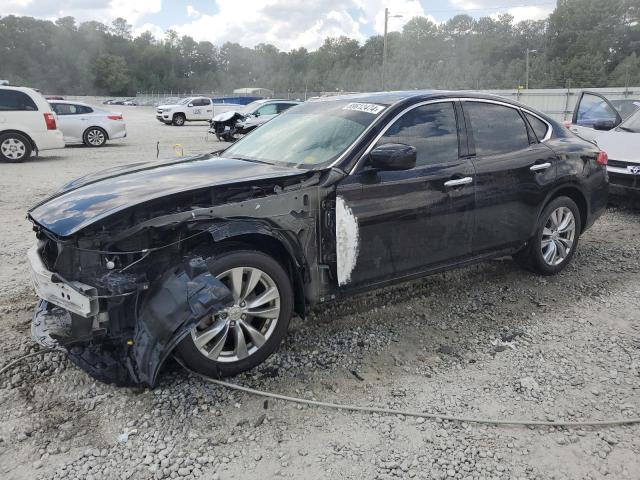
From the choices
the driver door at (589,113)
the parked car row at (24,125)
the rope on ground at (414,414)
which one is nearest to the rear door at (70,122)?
the parked car row at (24,125)

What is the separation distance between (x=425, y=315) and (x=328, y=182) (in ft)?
4.75

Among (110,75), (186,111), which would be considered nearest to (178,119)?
(186,111)

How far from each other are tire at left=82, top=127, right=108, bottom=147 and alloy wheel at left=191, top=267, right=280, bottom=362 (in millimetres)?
15210

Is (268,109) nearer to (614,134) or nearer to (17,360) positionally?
(614,134)

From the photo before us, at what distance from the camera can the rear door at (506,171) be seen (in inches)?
173

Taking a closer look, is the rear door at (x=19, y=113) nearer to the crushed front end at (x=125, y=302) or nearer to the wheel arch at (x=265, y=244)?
the crushed front end at (x=125, y=302)

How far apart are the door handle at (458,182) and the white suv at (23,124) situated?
11.7 metres

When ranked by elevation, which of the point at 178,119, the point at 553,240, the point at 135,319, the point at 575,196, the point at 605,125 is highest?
the point at 605,125

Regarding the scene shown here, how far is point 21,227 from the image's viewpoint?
685cm

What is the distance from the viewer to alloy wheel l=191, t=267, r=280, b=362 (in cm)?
319

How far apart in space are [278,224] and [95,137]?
15.2m

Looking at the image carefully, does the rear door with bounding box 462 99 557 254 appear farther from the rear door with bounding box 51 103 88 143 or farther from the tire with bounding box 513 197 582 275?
the rear door with bounding box 51 103 88 143

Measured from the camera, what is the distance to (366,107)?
13.5 ft

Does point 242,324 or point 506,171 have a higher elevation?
point 506,171
